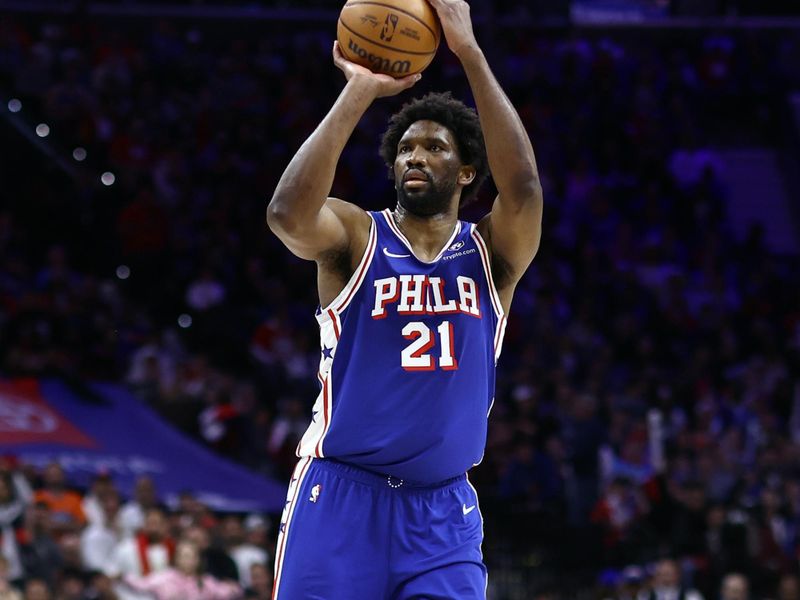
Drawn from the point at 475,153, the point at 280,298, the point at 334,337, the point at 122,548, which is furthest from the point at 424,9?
the point at 280,298

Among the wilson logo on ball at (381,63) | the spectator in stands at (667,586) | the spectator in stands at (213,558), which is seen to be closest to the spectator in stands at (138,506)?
the spectator in stands at (213,558)

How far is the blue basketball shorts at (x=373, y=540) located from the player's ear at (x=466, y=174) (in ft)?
3.81

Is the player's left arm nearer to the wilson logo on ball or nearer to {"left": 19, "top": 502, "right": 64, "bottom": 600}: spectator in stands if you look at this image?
the wilson logo on ball

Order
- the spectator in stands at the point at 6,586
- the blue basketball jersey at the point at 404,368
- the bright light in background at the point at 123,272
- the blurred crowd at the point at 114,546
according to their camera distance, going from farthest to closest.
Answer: the bright light in background at the point at 123,272 → the blurred crowd at the point at 114,546 → the spectator in stands at the point at 6,586 → the blue basketball jersey at the point at 404,368

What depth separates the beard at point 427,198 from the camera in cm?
488

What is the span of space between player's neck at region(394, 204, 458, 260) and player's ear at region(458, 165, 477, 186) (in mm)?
147

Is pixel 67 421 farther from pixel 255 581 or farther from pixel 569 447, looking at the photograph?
pixel 569 447

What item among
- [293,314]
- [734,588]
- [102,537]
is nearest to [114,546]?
[102,537]

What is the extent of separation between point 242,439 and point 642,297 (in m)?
5.42

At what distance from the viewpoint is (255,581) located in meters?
11.6

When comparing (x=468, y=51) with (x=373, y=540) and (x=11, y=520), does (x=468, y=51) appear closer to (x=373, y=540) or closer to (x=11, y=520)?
(x=373, y=540)

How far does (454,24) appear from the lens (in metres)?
4.88

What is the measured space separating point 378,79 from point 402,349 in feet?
3.17

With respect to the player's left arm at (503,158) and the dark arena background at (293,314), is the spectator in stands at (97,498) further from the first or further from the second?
the player's left arm at (503,158)
